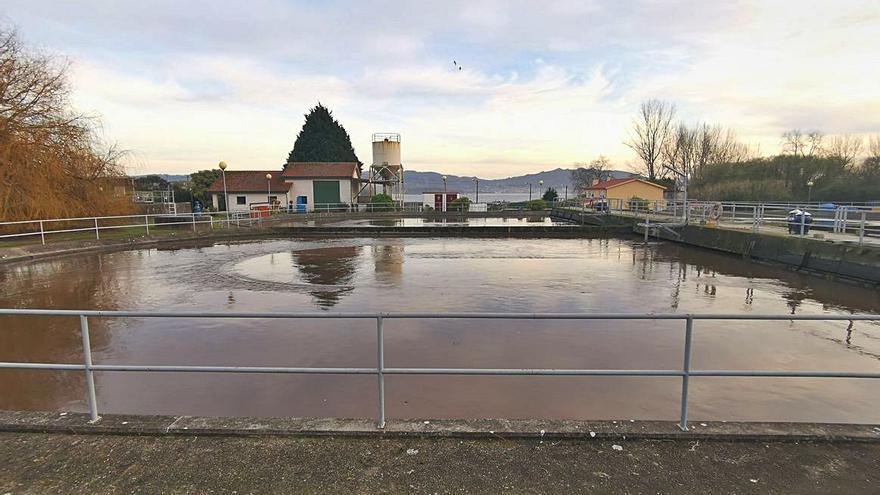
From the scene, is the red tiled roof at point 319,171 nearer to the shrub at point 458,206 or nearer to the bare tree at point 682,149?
the shrub at point 458,206

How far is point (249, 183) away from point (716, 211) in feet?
132

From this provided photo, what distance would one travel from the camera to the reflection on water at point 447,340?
17.9ft

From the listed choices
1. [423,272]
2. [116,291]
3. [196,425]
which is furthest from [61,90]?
[196,425]

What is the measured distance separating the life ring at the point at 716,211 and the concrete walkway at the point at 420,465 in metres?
20.9

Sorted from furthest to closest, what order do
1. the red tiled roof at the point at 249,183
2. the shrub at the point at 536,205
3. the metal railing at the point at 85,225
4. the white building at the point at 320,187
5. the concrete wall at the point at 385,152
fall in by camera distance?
the concrete wall at the point at 385,152 → the shrub at the point at 536,205 → the white building at the point at 320,187 → the red tiled roof at the point at 249,183 → the metal railing at the point at 85,225

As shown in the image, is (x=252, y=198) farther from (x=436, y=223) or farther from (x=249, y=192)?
(x=436, y=223)

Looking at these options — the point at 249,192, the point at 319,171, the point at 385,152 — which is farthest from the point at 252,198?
the point at 385,152

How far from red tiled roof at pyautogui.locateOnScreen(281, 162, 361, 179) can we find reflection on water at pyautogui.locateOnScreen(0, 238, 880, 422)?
3281cm

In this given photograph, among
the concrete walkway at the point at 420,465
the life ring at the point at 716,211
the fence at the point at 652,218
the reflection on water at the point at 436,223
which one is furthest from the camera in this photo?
the reflection on water at the point at 436,223

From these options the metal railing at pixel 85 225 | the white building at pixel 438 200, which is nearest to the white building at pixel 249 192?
the white building at pixel 438 200

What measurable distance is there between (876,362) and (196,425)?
8585mm

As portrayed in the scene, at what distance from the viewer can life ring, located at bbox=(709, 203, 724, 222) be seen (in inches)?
854

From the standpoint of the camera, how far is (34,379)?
5977 millimetres

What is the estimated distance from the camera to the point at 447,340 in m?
7.66
